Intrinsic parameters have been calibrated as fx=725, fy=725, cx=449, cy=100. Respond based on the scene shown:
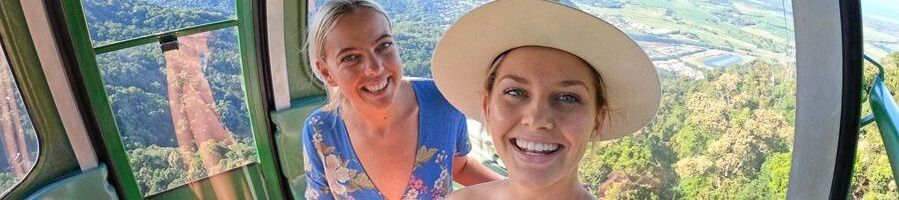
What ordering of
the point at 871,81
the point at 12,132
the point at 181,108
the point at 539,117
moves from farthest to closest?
the point at 181,108 → the point at 12,132 → the point at 871,81 → the point at 539,117

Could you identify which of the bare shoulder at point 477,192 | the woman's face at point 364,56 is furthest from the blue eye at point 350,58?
the bare shoulder at point 477,192

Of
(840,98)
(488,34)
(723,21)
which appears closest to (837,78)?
(840,98)

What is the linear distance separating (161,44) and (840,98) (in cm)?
345

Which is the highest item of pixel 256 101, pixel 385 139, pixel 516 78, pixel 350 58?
pixel 516 78

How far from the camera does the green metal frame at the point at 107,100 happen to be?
357cm

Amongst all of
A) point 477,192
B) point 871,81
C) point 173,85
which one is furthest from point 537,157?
point 173,85

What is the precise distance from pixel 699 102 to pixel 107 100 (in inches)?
115

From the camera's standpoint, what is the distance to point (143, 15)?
3768 millimetres

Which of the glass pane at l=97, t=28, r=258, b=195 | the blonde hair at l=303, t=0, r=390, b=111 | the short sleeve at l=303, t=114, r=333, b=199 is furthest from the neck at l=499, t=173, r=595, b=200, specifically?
the glass pane at l=97, t=28, r=258, b=195

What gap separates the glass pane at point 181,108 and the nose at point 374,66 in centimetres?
229

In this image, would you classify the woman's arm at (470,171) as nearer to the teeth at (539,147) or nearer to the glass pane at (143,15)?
the teeth at (539,147)

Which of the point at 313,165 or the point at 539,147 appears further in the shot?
the point at 313,165

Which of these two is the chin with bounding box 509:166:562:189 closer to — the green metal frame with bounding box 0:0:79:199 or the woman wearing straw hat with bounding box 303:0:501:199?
the woman wearing straw hat with bounding box 303:0:501:199

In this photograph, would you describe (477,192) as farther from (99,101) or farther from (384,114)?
(99,101)
